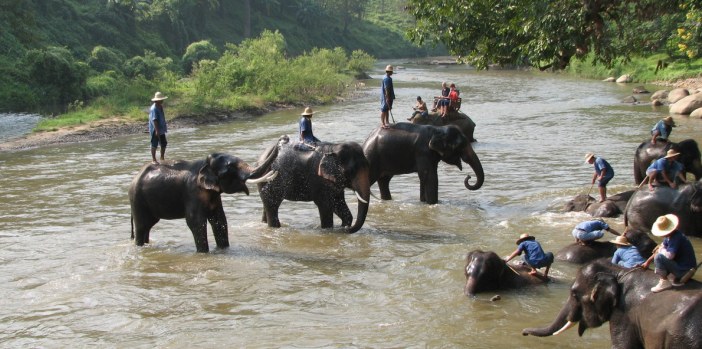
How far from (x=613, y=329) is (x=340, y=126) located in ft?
76.3

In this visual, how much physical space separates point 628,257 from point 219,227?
5.73 metres

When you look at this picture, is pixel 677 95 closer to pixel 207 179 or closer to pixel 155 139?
pixel 155 139

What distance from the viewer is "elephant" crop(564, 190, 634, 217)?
12.6m

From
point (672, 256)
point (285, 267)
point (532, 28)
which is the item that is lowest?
point (285, 267)

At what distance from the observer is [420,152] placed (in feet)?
46.3

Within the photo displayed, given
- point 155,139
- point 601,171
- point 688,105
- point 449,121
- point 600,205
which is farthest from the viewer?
point 688,105

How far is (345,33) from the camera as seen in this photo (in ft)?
340

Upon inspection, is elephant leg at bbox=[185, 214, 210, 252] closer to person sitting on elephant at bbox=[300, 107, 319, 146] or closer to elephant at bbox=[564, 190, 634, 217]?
person sitting on elephant at bbox=[300, 107, 319, 146]

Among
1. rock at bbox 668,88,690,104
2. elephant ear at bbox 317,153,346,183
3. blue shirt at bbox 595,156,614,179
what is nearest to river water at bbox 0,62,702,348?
blue shirt at bbox 595,156,614,179

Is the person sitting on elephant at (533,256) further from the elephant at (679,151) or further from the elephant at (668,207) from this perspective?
the elephant at (679,151)

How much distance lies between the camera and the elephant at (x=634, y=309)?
18.1ft

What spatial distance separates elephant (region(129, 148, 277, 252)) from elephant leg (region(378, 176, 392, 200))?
12.6 ft

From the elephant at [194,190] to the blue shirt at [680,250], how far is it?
238 inches

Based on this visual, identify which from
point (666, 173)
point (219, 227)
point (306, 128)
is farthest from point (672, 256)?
point (306, 128)
